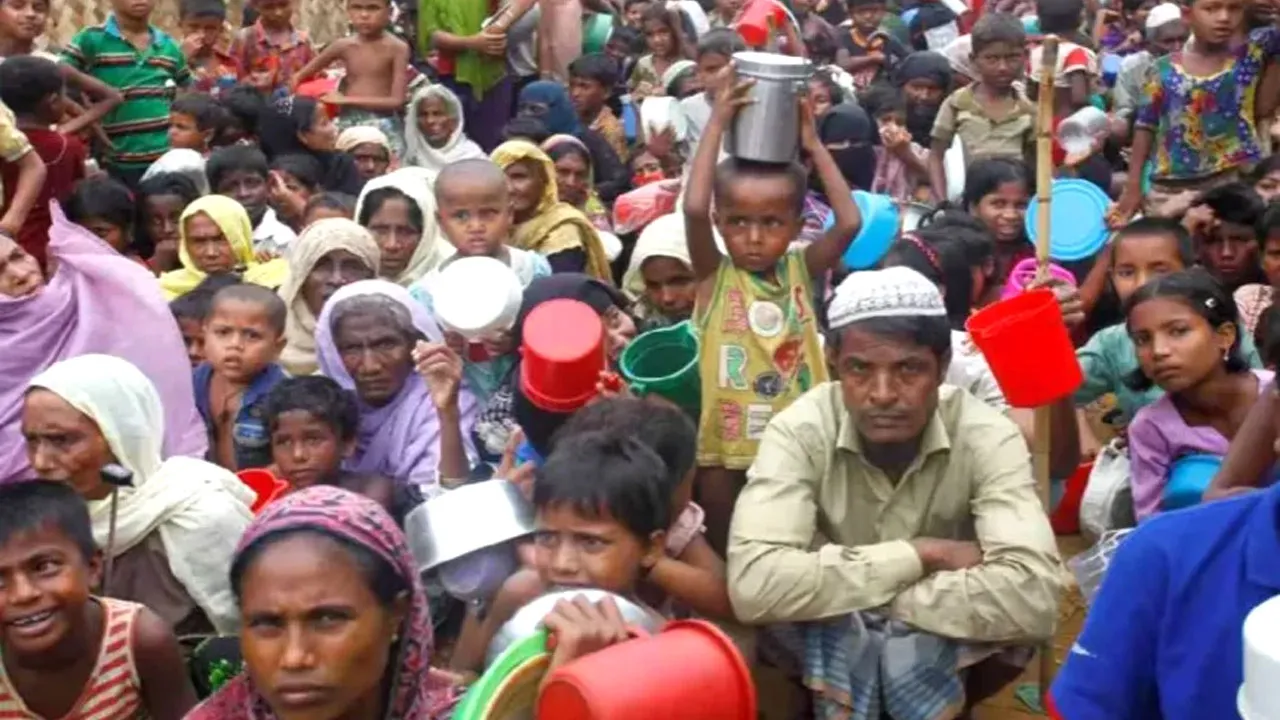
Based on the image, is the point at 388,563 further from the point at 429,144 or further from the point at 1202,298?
the point at 429,144

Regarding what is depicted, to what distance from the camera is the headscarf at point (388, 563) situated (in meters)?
2.29

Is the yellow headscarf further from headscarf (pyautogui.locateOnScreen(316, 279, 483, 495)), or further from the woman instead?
headscarf (pyautogui.locateOnScreen(316, 279, 483, 495))

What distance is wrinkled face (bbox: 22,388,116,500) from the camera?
130 inches

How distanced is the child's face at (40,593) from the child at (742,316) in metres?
1.69

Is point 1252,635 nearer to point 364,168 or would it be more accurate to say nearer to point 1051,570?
point 1051,570

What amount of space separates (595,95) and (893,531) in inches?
215

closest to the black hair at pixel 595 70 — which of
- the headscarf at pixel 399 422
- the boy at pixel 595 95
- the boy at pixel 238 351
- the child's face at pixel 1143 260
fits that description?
the boy at pixel 595 95

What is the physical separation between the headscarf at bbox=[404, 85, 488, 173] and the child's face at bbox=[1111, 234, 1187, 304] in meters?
3.31

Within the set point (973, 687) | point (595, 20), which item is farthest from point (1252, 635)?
point (595, 20)

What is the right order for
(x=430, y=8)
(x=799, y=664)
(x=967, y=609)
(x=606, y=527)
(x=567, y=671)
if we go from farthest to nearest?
(x=430, y=8) → (x=799, y=664) → (x=967, y=609) → (x=606, y=527) → (x=567, y=671)

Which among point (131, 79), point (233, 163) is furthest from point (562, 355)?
point (131, 79)

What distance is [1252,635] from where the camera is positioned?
1.33 meters

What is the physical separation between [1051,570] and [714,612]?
0.64 m

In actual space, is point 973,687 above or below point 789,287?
below
